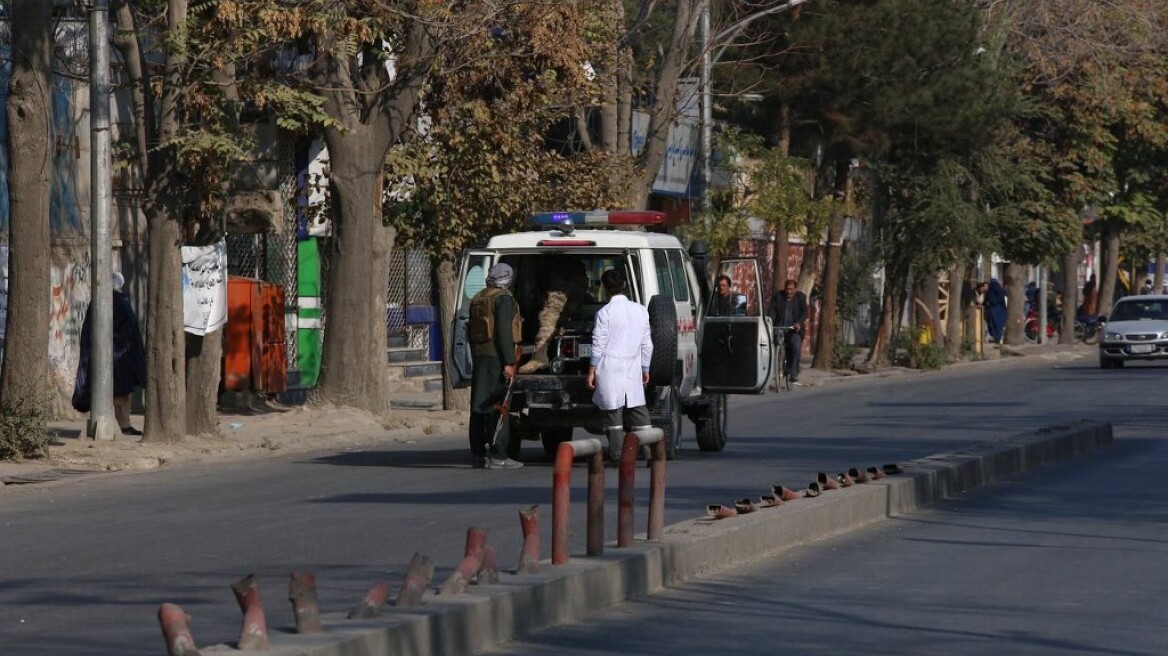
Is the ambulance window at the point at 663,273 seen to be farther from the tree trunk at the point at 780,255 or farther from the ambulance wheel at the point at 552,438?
the tree trunk at the point at 780,255

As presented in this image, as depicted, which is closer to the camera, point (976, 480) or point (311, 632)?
point (311, 632)

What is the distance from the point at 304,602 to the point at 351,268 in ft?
56.8

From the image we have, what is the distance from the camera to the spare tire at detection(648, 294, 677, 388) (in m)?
18.8

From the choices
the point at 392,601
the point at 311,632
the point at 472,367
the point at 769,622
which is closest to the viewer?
the point at 311,632

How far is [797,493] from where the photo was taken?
547 inches

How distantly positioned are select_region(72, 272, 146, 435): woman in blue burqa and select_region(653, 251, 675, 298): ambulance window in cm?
607

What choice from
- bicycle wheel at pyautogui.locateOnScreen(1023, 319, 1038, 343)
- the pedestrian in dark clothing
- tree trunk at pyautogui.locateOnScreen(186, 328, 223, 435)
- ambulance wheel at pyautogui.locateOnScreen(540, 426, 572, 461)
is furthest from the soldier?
bicycle wheel at pyautogui.locateOnScreen(1023, 319, 1038, 343)

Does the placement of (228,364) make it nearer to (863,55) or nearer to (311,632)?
(863,55)

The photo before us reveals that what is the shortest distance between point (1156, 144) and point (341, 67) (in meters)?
36.3

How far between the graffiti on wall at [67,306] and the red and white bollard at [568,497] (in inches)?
642

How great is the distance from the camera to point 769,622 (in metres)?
9.85

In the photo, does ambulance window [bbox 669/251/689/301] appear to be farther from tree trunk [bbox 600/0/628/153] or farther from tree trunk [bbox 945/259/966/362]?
tree trunk [bbox 945/259/966/362]

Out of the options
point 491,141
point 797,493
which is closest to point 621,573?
point 797,493

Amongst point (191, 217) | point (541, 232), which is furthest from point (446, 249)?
point (541, 232)
